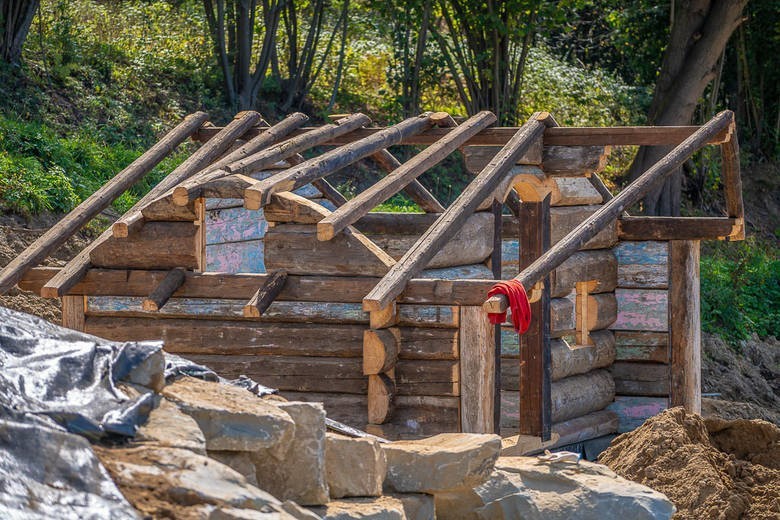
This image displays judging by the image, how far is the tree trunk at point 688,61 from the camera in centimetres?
1703

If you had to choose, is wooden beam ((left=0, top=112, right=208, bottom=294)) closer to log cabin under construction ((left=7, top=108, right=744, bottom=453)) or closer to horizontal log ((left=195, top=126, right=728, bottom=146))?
log cabin under construction ((left=7, top=108, right=744, bottom=453))

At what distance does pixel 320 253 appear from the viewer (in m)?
9.02

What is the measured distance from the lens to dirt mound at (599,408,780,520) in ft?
24.0

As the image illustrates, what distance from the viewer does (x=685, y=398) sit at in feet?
36.3

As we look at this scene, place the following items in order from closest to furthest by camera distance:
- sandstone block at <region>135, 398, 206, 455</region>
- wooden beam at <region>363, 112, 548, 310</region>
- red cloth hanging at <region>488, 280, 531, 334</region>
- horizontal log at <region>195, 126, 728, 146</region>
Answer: sandstone block at <region>135, 398, 206, 455</region> → red cloth hanging at <region>488, 280, 531, 334</region> → wooden beam at <region>363, 112, 548, 310</region> → horizontal log at <region>195, 126, 728, 146</region>

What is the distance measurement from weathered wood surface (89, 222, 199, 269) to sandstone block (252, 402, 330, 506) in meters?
3.73

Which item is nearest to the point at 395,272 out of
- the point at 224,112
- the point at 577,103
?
the point at 224,112

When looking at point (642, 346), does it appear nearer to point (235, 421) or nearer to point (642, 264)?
point (642, 264)

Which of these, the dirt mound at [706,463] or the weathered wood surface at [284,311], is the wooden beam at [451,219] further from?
the dirt mound at [706,463]

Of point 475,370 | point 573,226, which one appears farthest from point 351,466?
point 573,226

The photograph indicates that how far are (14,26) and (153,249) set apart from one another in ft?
25.5

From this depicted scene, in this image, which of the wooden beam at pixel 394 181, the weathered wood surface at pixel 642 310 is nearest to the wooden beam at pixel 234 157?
the wooden beam at pixel 394 181

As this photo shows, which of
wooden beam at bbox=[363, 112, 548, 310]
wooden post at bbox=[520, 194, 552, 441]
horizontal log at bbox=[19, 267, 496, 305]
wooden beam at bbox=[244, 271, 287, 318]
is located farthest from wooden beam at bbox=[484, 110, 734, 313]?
wooden beam at bbox=[244, 271, 287, 318]

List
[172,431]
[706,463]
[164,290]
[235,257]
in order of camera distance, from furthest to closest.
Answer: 1. [235,257]
2. [164,290]
3. [706,463]
4. [172,431]
